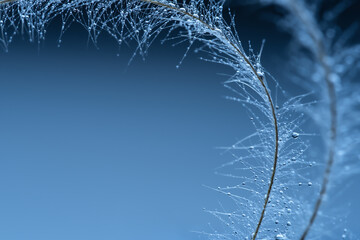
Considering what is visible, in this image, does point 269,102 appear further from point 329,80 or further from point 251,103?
point 329,80

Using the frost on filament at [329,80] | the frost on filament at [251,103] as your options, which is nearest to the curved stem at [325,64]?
the frost on filament at [329,80]

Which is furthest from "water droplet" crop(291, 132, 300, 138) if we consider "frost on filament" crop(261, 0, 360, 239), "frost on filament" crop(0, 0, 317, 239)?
"frost on filament" crop(261, 0, 360, 239)

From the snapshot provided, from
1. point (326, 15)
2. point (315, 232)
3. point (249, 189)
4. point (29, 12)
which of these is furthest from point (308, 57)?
point (29, 12)

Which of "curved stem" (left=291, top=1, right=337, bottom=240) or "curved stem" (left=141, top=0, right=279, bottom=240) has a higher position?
"curved stem" (left=141, top=0, right=279, bottom=240)

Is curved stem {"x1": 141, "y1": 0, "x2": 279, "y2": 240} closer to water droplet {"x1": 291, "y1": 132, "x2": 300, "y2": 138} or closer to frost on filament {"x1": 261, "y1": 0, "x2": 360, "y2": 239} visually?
water droplet {"x1": 291, "y1": 132, "x2": 300, "y2": 138}

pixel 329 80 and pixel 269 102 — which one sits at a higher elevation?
pixel 269 102

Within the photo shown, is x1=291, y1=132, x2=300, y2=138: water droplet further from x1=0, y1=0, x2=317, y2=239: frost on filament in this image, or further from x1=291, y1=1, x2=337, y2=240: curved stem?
x1=291, y1=1, x2=337, y2=240: curved stem

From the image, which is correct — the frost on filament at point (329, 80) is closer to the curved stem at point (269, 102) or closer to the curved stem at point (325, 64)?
the curved stem at point (325, 64)

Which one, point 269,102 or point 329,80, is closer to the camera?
point 329,80

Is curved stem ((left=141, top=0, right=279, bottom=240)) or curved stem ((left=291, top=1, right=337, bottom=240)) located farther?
curved stem ((left=141, top=0, right=279, bottom=240))

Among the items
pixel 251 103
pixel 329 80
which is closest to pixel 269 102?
pixel 251 103

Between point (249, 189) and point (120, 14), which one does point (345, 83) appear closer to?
point (249, 189)
